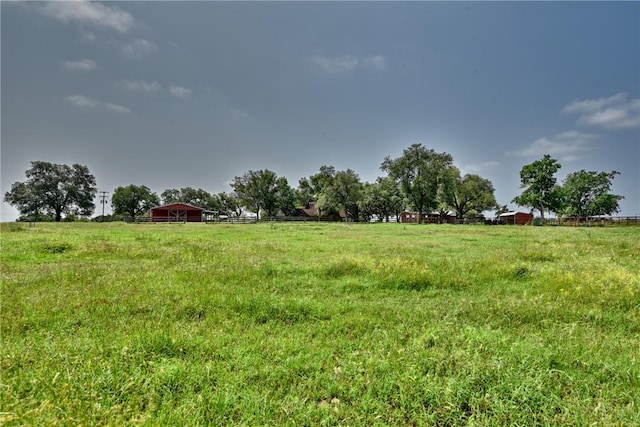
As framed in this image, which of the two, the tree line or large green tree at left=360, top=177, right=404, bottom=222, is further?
large green tree at left=360, top=177, right=404, bottom=222

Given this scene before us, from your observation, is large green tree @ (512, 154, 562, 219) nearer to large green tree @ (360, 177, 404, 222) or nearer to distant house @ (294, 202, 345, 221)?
large green tree @ (360, 177, 404, 222)

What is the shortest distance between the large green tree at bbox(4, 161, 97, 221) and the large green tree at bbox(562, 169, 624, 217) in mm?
140198

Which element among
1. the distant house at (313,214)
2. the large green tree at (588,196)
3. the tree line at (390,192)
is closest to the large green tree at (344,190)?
the tree line at (390,192)

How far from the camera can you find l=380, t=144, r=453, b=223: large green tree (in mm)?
69375

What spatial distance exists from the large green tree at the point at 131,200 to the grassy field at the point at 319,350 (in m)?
114

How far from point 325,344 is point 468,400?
2.08 m

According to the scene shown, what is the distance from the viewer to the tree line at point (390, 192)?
71250 millimetres

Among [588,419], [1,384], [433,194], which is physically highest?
[433,194]

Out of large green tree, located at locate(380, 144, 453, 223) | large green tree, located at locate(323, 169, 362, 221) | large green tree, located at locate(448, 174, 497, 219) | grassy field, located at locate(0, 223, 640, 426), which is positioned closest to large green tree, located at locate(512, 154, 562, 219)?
large green tree, located at locate(448, 174, 497, 219)

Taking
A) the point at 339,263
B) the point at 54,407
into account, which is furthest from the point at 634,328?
the point at 54,407

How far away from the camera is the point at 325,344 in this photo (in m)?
4.83

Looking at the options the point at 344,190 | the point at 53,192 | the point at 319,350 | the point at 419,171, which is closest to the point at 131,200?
the point at 53,192

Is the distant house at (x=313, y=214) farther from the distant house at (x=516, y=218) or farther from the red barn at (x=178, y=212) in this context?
the distant house at (x=516, y=218)

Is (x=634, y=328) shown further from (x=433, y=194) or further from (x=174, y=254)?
(x=433, y=194)
